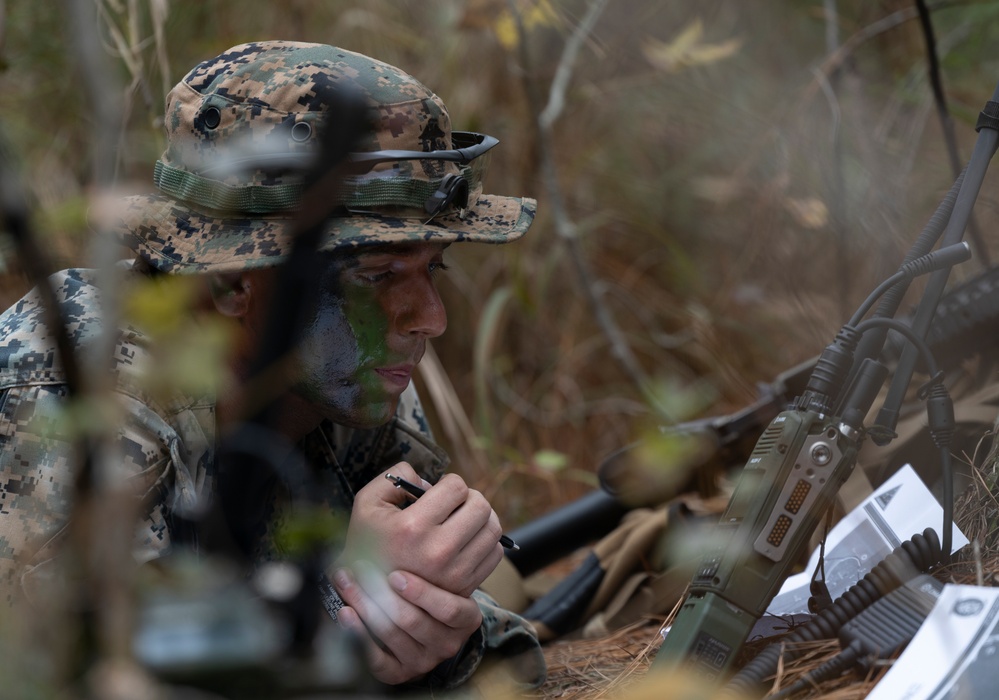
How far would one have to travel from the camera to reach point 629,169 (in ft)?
17.1

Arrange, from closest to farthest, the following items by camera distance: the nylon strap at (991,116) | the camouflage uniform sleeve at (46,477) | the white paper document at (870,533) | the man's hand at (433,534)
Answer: the camouflage uniform sleeve at (46,477) < the man's hand at (433,534) < the nylon strap at (991,116) < the white paper document at (870,533)

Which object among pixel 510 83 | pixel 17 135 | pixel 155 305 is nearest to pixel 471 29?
pixel 510 83

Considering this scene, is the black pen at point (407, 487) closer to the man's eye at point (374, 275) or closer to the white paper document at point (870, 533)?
the man's eye at point (374, 275)

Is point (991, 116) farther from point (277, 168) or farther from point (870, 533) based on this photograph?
point (277, 168)

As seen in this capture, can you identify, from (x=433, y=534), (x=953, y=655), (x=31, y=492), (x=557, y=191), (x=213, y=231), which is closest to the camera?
(x=953, y=655)

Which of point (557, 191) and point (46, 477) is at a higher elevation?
point (557, 191)

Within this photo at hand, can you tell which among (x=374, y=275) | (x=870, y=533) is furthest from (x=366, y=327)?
(x=870, y=533)

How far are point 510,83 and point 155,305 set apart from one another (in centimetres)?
415

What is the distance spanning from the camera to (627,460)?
3.01 m

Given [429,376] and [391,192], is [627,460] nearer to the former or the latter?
[429,376]

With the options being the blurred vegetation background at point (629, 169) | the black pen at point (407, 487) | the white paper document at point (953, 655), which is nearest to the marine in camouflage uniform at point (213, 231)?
the black pen at point (407, 487)

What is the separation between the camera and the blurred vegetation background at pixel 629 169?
397 centimetres

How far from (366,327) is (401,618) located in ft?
1.87

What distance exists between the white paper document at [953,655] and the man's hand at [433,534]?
2.37 feet
